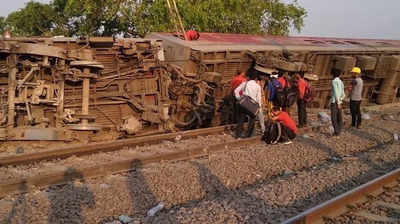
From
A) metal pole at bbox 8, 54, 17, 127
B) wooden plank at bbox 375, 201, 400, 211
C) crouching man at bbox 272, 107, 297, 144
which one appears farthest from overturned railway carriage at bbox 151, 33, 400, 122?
wooden plank at bbox 375, 201, 400, 211

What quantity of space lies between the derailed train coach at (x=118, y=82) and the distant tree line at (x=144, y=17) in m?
8.39

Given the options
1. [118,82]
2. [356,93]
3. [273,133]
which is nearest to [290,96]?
[273,133]

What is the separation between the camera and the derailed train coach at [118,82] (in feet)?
29.6

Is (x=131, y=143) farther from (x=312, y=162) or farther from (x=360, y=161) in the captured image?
(x=360, y=161)

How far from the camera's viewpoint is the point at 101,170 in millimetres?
6855

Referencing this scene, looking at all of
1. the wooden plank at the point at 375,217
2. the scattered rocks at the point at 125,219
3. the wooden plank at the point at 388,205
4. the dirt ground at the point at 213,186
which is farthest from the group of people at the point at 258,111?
the scattered rocks at the point at 125,219

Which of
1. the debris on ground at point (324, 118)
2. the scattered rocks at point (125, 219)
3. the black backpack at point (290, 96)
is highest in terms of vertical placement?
the black backpack at point (290, 96)

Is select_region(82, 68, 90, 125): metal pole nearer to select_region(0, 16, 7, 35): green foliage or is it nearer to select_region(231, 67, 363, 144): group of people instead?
select_region(231, 67, 363, 144): group of people

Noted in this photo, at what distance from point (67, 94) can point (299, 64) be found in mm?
6519

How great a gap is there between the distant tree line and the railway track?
682 inches

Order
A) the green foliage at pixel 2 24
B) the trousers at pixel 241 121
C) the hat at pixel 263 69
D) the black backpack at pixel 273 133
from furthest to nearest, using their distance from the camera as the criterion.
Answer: the green foliage at pixel 2 24
the hat at pixel 263 69
the trousers at pixel 241 121
the black backpack at pixel 273 133

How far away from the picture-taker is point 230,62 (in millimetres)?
12992

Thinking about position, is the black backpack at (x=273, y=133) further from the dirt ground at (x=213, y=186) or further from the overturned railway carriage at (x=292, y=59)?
the overturned railway carriage at (x=292, y=59)

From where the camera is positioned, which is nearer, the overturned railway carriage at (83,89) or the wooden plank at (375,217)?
the wooden plank at (375,217)
